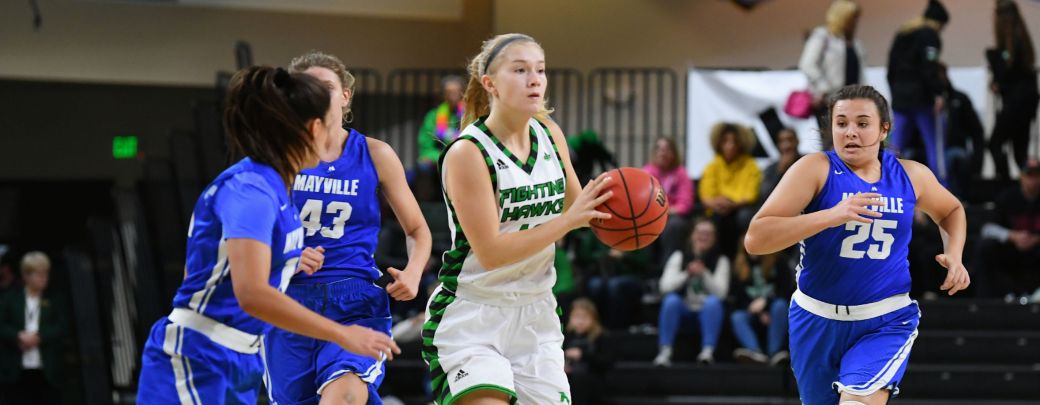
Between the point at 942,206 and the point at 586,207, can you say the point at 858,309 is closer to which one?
the point at 942,206

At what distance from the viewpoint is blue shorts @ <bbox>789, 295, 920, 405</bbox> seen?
5.04m

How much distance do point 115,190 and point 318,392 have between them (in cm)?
637

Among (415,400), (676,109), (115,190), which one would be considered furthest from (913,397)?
(115,190)

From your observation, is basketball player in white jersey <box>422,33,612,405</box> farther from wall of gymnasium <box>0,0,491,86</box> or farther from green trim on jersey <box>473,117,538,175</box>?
wall of gymnasium <box>0,0,491,86</box>

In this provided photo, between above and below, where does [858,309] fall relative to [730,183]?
below

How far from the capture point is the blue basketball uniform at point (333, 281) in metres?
4.93

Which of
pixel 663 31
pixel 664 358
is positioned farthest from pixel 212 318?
pixel 663 31

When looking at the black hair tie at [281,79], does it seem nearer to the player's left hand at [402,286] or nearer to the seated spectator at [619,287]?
the player's left hand at [402,286]

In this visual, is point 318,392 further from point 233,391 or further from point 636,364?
point 636,364

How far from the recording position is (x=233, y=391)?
150 inches

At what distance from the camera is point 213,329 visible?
12.2 feet

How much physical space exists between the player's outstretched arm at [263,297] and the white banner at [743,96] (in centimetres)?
977

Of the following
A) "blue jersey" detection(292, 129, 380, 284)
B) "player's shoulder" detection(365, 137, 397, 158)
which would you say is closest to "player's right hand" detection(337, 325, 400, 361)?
"blue jersey" detection(292, 129, 380, 284)

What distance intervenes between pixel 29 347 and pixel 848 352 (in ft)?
24.2
